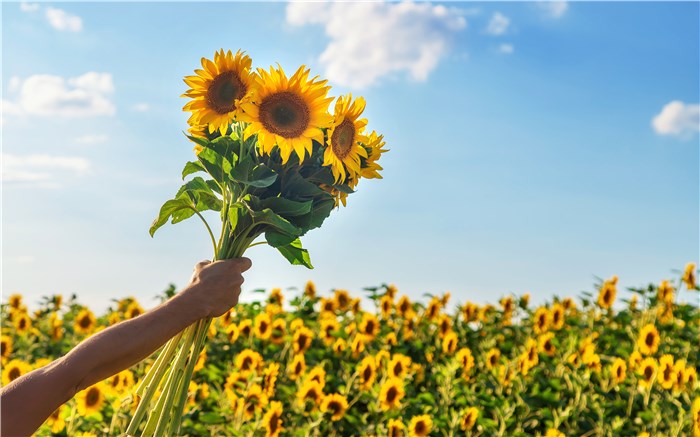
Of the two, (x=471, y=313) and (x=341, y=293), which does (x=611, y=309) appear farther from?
(x=341, y=293)

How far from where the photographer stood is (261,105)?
94.3 inches

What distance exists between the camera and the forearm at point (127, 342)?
210cm

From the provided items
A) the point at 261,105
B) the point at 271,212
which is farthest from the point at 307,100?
the point at 271,212

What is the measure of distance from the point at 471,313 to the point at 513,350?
61 cm

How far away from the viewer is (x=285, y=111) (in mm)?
2416

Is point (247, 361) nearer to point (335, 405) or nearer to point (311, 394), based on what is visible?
point (311, 394)

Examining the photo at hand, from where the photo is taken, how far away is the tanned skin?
200cm

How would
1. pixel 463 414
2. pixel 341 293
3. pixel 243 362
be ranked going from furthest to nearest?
pixel 341 293 < pixel 243 362 < pixel 463 414

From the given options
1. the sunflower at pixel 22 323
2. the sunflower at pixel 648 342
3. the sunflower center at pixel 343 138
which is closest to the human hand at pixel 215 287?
the sunflower center at pixel 343 138

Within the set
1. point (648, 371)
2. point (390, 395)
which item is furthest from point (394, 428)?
point (648, 371)

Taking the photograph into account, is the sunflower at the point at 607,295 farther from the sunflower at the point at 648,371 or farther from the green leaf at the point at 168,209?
the green leaf at the point at 168,209

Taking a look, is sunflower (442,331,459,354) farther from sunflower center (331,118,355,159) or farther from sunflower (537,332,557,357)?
sunflower center (331,118,355,159)

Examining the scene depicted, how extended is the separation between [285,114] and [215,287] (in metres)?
0.56

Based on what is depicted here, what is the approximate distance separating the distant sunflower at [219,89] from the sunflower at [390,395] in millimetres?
2219
